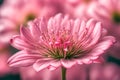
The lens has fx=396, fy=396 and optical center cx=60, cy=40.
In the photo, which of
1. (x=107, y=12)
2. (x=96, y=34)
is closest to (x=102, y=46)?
(x=96, y=34)

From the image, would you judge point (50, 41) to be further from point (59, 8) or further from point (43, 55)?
point (59, 8)

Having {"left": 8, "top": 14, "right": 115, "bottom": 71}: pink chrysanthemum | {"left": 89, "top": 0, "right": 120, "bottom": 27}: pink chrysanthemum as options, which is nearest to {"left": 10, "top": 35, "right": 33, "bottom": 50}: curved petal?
{"left": 8, "top": 14, "right": 115, "bottom": 71}: pink chrysanthemum

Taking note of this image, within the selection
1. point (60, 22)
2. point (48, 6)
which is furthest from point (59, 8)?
point (60, 22)

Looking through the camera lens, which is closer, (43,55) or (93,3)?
(43,55)

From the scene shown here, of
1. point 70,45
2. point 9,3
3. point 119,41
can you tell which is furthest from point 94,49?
point 9,3

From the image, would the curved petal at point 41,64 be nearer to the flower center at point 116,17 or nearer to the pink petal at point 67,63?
the pink petal at point 67,63

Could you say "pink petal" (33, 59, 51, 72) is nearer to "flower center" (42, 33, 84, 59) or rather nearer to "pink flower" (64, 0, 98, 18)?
"flower center" (42, 33, 84, 59)

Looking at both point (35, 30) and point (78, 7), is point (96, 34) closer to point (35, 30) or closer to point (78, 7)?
point (35, 30)

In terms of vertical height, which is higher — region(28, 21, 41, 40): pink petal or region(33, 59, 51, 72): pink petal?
region(28, 21, 41, 40): pink petal
